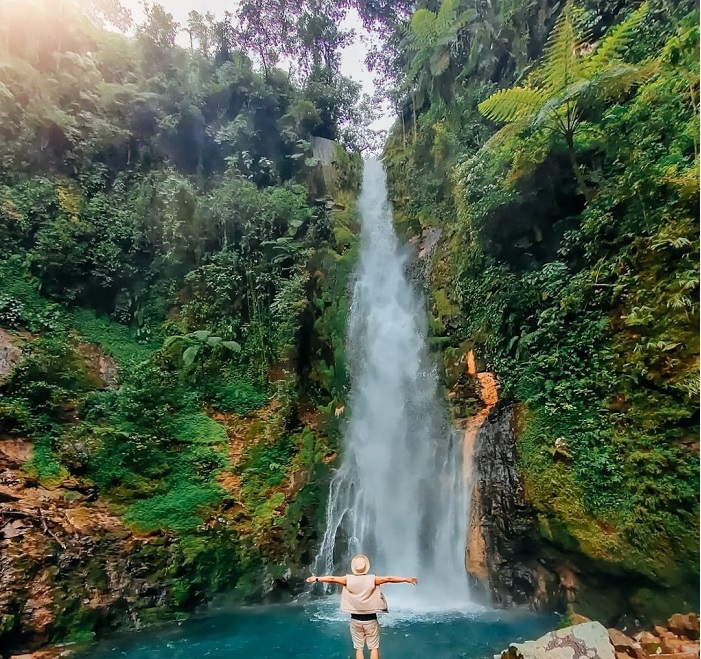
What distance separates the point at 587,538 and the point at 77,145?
38.4 feet

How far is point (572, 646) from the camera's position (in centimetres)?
414

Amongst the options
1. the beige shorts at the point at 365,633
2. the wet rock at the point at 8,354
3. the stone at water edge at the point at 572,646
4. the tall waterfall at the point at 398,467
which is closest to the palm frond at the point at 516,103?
the tall waterfall at the point at 398,467

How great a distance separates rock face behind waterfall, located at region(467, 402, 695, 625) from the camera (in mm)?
5094

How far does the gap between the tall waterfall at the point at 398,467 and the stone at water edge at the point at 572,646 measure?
7.83 feet

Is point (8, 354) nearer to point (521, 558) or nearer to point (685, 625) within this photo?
point (521, 558)

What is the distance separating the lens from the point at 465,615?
20.0ft

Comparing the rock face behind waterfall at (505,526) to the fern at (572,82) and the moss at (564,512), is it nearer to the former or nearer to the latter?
the moss at (564,512)

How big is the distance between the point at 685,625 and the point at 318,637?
12.5 feet

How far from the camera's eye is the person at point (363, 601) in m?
3.64

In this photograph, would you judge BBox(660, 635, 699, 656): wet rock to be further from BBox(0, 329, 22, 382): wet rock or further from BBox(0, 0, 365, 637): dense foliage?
BBox(0, 329, 22, 382): wet rock

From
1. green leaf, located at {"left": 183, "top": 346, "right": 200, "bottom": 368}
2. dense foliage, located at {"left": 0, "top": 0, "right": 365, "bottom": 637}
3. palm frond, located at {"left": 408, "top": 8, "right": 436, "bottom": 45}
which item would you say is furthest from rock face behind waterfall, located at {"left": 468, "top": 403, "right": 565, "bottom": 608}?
palm frond, located at {"left": 408, "top": 8, "right": 436, "bottom": 45}

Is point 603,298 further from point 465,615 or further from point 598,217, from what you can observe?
point 465,615

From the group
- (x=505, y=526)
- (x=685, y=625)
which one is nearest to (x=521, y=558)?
(x=505, y=526)

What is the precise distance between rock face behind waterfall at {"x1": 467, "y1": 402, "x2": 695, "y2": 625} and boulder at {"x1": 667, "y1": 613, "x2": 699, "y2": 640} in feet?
0.59
